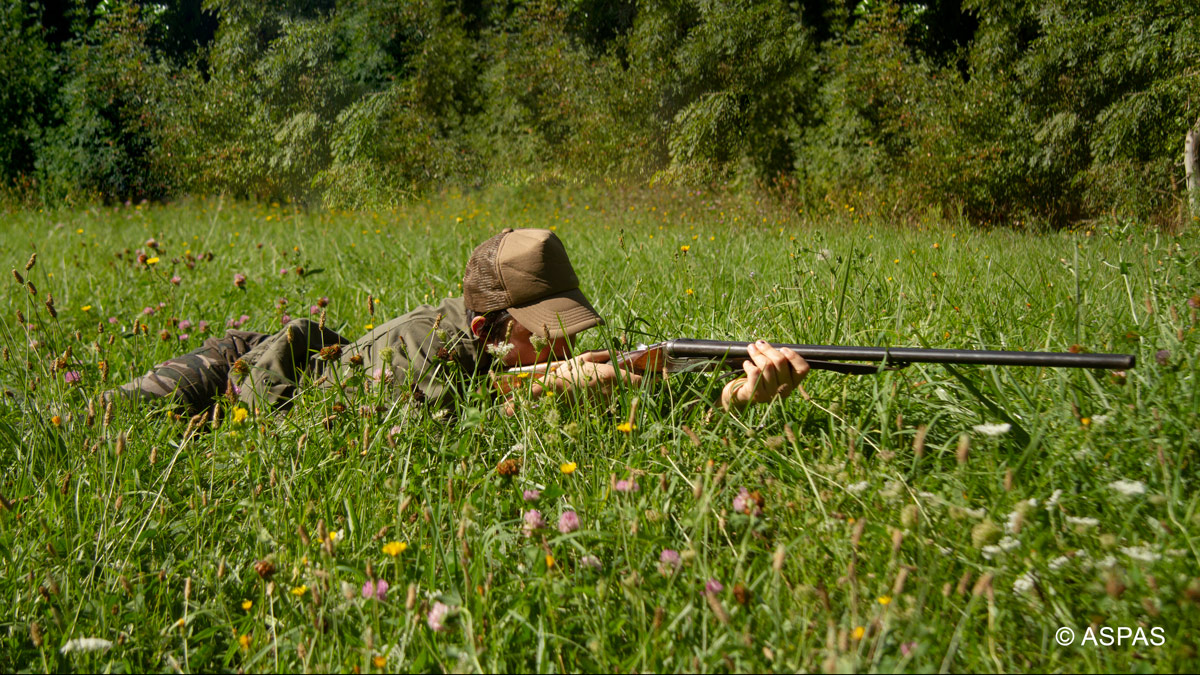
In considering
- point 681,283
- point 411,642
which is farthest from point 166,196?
point 411,642

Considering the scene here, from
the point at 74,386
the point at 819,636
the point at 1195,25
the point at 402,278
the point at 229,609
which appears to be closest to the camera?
the point at 819,636

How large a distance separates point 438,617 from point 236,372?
1.36 metres

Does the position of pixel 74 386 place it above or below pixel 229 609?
above

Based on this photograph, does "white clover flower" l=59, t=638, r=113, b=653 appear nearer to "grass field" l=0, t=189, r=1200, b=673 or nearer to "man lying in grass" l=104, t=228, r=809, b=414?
"grass field" l=0, t=189, r=1200, b=673

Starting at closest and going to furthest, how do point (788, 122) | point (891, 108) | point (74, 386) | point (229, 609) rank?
point (229, 609) → point (74, 386) → point (891, 108) → point (788, 122)

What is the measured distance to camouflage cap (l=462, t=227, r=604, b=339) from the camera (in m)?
2.33

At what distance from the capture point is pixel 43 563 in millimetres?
1562

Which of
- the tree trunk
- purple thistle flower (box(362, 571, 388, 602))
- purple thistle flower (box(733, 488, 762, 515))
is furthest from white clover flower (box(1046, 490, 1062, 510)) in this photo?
the tree trunk

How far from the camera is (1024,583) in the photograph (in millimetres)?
1251

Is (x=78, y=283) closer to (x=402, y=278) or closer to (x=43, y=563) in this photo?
(x=402, y=278)

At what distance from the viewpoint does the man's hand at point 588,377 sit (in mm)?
2082

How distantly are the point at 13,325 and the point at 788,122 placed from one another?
1054 centimetres

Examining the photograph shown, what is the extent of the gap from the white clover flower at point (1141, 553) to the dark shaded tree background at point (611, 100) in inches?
224

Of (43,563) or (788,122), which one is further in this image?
(788,122)
